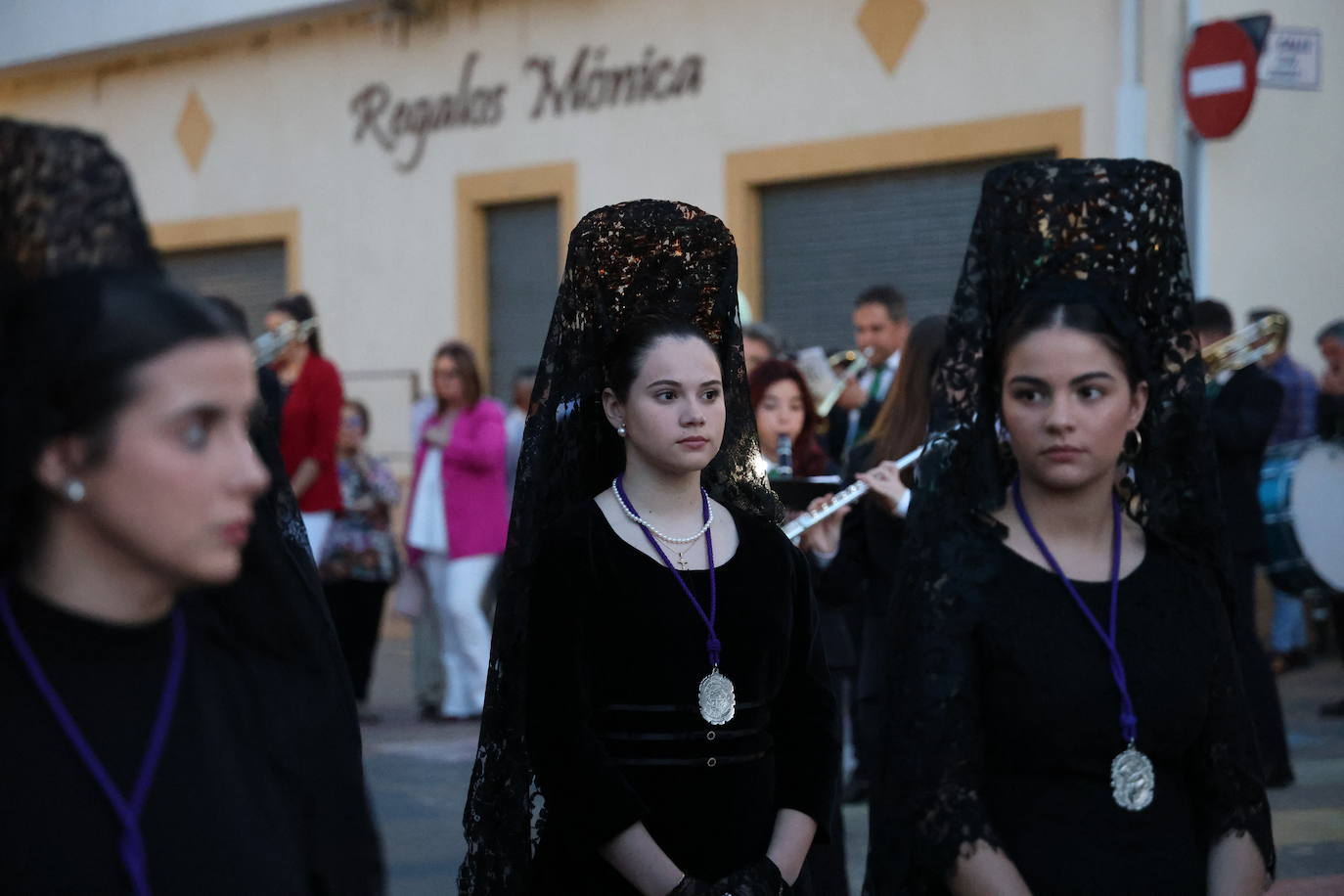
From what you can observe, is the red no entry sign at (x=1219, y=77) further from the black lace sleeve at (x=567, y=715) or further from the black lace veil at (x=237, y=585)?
the black lace veil at (x=237, y=585)

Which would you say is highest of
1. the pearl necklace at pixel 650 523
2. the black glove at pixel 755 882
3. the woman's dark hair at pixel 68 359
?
the woman's dark hair at pixel 68 359

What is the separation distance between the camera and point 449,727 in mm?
10070

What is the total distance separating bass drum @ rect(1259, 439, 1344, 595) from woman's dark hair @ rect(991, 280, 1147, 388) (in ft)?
21.7

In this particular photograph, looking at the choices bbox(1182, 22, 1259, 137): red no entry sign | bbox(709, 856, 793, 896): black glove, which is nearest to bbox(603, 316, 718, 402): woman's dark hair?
bbox(709, 856, 793, 896): black glove

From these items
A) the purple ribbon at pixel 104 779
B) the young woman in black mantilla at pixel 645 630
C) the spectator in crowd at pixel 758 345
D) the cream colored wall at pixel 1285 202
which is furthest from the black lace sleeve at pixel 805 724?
the cream colored wall at pixel 1285 202

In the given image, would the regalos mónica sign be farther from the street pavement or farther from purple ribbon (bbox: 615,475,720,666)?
purple ribbon (bbox: 615,475,720,666)

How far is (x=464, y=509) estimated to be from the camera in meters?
10.3

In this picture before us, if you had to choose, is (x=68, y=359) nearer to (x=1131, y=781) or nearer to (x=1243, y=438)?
(x=1131, y=781)

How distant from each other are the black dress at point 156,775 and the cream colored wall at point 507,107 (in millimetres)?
9698

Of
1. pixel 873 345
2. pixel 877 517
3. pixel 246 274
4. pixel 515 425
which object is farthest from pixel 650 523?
pixel 246 274

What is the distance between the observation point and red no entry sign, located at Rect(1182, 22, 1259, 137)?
35.3 ft

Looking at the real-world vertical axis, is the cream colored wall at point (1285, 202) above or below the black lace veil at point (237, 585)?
above

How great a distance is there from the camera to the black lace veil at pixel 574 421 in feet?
12.1

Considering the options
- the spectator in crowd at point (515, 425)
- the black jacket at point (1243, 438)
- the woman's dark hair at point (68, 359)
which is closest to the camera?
the woman's dark hair at point (68, 359)
